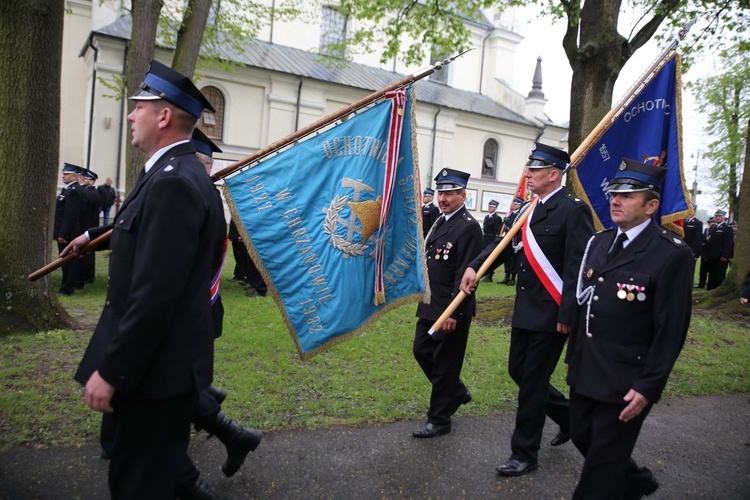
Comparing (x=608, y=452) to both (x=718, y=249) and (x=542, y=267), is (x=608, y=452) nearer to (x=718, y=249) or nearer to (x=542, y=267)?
(x=542, y=267)

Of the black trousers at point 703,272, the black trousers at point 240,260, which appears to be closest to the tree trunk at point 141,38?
the black trousers at point 240,260

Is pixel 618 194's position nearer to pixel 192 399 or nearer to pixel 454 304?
pixel 454 304

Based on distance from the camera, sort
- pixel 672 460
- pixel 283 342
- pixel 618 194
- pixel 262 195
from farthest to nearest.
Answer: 1. pixel 283 342
2. pixel 672 460
3. pixel 262 195
4. pixel 618 194

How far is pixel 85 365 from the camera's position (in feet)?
8.68

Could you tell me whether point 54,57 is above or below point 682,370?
above

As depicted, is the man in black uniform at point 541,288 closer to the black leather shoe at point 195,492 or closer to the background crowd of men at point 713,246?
the black leather shoe at point 195,492

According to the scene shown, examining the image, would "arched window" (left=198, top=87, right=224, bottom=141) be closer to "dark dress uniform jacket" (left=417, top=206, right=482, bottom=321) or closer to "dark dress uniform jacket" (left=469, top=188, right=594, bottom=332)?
"dark dress uniform jacket" (left=417, top=206, right=482, bottom=321)

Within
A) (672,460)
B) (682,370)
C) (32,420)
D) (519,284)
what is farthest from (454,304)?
(682,370)

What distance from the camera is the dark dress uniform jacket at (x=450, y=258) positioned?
4.77 meters

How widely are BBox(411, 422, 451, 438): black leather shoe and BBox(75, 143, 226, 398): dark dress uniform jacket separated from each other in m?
2.41

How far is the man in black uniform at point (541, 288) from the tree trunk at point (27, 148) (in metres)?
5.04

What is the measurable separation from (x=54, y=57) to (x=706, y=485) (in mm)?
7471

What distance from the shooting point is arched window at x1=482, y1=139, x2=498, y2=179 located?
32938mm

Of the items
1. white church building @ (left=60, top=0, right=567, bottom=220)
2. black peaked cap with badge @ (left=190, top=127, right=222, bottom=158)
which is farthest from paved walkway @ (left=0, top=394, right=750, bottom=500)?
white church building @ (left=60, top=0, right=567, bottom=220)
